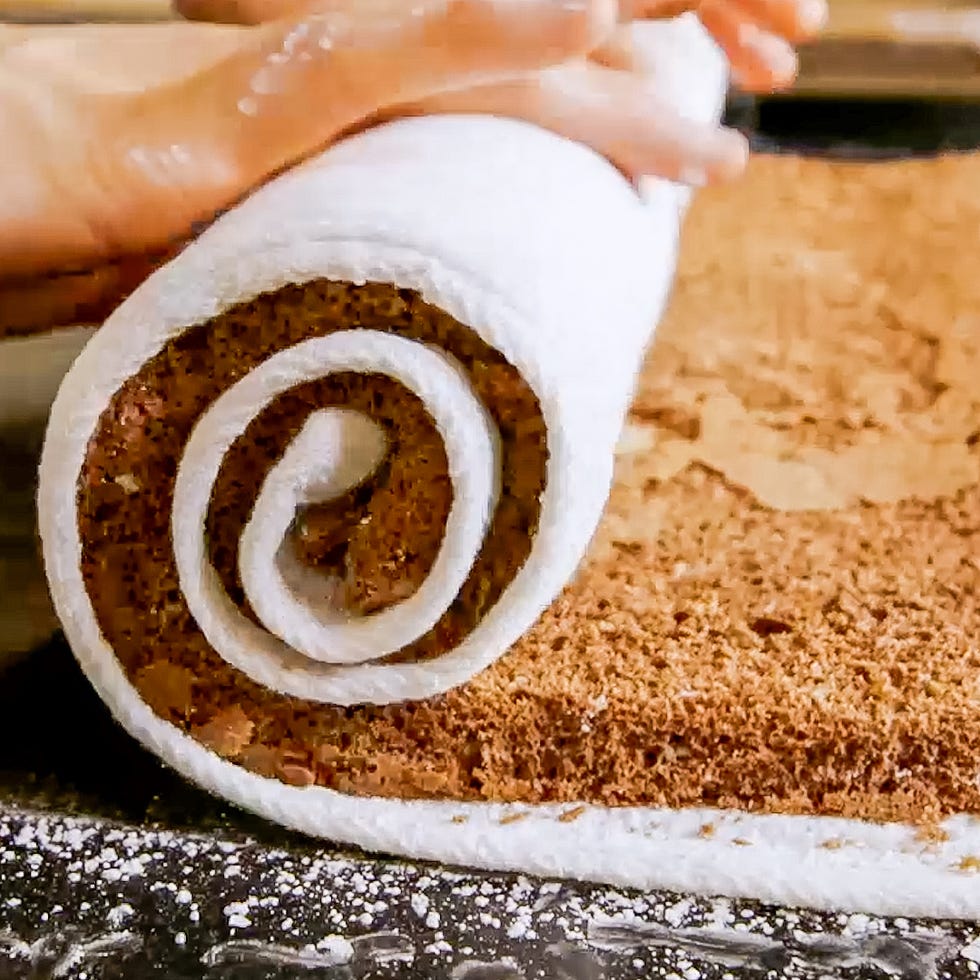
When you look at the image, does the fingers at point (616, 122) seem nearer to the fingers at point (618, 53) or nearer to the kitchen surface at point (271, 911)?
the fingers at point (618, 53)

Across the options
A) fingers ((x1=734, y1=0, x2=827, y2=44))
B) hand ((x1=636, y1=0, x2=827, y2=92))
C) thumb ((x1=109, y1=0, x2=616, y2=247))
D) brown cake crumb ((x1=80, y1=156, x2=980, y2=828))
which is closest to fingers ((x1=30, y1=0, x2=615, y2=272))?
thumb ((x1=109, y1=0, x2=616, y2=247))

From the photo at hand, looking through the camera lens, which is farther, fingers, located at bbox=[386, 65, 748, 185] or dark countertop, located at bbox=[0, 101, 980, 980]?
fingers, located at bbox=[386, 65, 748, 185]

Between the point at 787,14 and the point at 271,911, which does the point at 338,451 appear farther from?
the point at 787,14

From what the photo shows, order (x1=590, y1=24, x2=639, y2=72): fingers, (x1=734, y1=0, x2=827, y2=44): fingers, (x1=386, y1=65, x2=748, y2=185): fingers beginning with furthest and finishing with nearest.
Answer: (x1=734, y1=0, x2=827, y2=44): fingers → (x1=590, y1=24, x2=639, y2=72): fingers → (x1=386, y1=65, x2=748, y2=185): fingers

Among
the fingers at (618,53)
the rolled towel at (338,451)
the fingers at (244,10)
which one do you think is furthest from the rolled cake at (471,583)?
the fingers at (244,10)

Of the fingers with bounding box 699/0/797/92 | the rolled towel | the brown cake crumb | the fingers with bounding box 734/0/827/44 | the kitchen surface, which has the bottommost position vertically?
the kitchen surface

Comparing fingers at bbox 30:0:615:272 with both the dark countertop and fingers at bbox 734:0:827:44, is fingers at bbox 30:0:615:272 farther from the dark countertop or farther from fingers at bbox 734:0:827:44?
fingers at bbox 734:0:827:44

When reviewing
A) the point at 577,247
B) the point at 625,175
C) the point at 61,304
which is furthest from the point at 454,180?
the point at 61,304

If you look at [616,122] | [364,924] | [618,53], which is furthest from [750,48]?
[364,924]
